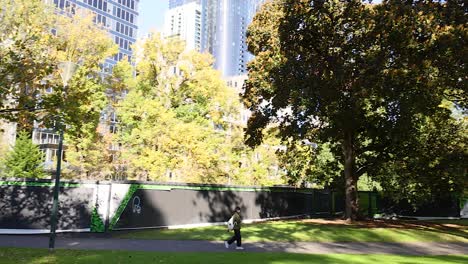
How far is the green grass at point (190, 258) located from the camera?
11.9 metres

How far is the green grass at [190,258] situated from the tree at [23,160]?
2912 centimetres

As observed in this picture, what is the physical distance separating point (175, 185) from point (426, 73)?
1430cm

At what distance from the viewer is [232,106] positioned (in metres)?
39.8

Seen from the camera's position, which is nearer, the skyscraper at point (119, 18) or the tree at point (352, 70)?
the tree at point (352, 70)

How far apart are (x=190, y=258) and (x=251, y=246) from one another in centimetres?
422

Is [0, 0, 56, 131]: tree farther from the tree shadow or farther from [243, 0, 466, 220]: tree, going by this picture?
[243, 0, 466, 220]: tree

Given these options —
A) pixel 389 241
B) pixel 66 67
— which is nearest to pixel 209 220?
pixel 389 241

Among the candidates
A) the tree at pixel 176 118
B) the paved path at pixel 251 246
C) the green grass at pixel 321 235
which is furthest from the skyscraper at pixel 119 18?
the paved path at pixel 251 246

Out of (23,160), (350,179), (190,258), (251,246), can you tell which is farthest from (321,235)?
(23,160)

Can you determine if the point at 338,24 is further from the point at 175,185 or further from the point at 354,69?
the point at 175,185

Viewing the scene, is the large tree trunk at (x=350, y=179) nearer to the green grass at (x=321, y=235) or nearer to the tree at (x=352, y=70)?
the tree at (x=352, y=70)

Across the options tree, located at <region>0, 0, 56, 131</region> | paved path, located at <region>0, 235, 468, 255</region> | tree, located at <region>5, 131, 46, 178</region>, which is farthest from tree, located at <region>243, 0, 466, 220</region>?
tree, located at <region>5, 131, 46, 178</region>

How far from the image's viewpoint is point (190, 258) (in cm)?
1252

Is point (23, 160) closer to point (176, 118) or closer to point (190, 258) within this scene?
point (176, 118)
